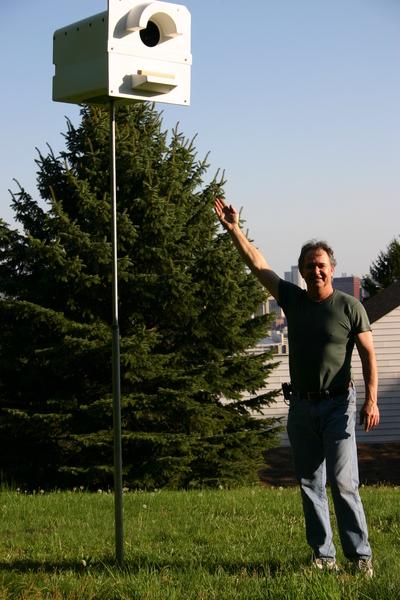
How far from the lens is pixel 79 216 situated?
13.5m

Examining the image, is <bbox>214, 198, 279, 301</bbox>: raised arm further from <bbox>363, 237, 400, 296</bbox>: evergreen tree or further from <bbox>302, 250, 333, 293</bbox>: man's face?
<bbox>363, 237, 400, 296</bbox>: evergreen tree

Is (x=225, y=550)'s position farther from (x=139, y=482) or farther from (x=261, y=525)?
(x=139, y=482)

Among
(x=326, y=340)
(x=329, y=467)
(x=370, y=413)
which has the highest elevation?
(x=326, y=340)

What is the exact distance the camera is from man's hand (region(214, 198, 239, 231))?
15.8ft

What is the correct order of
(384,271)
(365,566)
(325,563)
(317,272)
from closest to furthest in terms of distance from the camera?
(365,566) → (325,563) → (317,272) → (384,271)

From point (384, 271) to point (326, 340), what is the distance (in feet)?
124

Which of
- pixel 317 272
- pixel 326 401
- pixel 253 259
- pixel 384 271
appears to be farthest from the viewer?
pixel 384 271

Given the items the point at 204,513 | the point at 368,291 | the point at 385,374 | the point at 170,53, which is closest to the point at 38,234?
the point at 204,513

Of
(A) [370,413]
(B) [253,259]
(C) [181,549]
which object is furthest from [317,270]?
(C) [181,549]

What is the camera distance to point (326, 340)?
13.6 ft

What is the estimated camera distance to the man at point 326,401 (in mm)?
4043

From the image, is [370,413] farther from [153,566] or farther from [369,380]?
[153,566]

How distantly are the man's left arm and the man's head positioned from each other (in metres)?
0.33

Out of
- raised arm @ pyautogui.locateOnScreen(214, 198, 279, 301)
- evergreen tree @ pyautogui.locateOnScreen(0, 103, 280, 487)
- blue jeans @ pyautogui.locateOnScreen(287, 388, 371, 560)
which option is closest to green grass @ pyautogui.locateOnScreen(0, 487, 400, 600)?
blue jeans @ pyautogui.locateOnScreen(287, 388, 371, 560)
